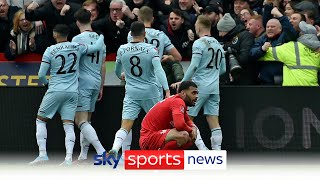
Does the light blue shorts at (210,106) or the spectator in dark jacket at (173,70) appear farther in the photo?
the spectator in dark jacket at (173,70)

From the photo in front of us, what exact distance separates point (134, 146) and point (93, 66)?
64.2 inches

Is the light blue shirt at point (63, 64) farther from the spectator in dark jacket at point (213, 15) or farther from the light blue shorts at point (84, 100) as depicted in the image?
the spectator in dark jacket at point (213, 15)

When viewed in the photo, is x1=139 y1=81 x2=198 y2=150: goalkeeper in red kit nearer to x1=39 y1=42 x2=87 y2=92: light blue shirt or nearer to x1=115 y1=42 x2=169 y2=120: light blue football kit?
x1=115 y1=42 x2=169 y2=120: light blue football kit

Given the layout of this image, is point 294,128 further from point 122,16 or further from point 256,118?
point 122,16

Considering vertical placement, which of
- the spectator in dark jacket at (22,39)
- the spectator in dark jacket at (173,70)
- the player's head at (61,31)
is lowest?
the spectator in dark jacket at (173,70)

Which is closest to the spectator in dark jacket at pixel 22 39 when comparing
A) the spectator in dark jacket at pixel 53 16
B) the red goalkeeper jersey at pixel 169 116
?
the spectator in dark jacket at pixel 53 16

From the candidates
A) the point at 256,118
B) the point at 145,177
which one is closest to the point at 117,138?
the point at 145,177

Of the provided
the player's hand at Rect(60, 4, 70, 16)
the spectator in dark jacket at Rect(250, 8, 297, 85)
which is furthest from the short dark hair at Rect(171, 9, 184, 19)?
the player's hand at Rect(60, 4, 70, 16)

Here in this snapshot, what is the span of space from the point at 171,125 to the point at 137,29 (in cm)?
203

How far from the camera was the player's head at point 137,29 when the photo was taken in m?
16.0

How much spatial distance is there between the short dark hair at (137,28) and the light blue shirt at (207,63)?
41.1 inches

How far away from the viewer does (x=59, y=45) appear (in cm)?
1628

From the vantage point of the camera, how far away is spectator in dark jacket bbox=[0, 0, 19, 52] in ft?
62.4

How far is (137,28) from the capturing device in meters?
16.0
